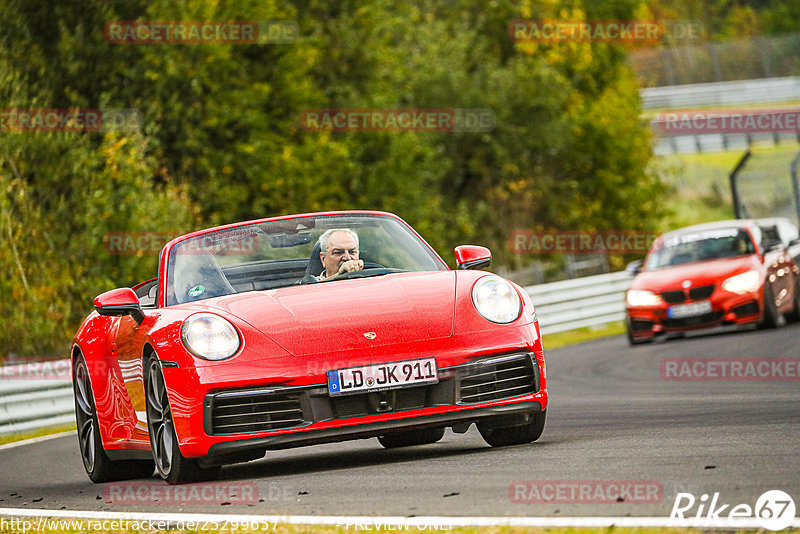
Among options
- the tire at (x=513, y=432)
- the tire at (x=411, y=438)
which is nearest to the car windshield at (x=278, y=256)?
the tire at (x=513, y=432)

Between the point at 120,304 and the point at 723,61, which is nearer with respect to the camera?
the point at 120,304

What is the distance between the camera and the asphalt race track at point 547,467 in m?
5.55

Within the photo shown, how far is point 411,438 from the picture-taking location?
881cm

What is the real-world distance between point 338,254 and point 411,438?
1420 mm

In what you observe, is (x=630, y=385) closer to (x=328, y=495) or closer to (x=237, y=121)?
(x=328, y=495)

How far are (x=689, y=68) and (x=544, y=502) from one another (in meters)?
60.3

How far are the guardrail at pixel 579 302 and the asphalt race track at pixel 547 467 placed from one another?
12.8m

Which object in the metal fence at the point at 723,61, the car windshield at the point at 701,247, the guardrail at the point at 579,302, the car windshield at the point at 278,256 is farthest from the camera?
the metal fence at the point at 723,61

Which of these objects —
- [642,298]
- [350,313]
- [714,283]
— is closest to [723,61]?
[642,298]

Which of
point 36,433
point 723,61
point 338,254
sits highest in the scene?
point 723,61

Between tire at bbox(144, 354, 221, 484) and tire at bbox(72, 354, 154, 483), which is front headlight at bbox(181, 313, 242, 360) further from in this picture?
tire at bbox(72, 354, 154, 483)

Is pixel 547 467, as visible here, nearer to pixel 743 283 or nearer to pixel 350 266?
pixel 350 266

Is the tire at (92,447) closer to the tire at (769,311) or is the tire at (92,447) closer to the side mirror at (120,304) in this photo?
the side mirror at (120,304)

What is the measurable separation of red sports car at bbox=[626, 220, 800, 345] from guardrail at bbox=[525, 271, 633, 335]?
16.9 ft
